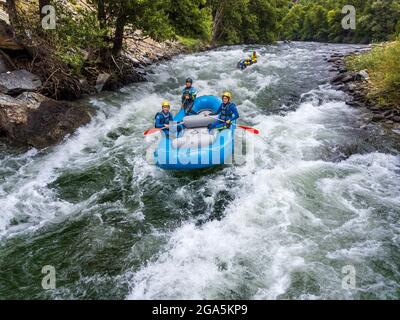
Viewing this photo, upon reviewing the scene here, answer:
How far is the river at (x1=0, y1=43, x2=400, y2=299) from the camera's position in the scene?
13.1ft

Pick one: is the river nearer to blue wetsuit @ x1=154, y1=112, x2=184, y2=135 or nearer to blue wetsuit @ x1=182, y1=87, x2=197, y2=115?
blue wetsuit @ x1=154, y1=112, x2=184, y2=135

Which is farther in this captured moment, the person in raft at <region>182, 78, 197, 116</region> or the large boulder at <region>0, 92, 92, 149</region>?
the person in raft at <region>182, 78, 197, 116</region>

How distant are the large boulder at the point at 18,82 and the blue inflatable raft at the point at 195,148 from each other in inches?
132

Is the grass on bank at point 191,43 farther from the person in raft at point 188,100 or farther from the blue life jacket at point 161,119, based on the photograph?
the blue life jacket at point 161,119

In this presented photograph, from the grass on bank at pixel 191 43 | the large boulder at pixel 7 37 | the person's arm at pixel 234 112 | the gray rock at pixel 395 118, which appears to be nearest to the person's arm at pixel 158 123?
the person's arm at pixel 234 112

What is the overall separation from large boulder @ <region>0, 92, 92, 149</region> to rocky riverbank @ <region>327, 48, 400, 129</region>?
24.4 ft

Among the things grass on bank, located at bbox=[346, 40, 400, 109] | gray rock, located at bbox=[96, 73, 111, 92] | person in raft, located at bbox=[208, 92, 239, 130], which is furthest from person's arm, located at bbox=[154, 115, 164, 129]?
grass on bank, located at bbox=[346, 40, 400, 109]

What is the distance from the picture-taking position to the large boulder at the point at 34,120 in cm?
694

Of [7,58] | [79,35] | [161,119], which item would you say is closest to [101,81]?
[79,35]

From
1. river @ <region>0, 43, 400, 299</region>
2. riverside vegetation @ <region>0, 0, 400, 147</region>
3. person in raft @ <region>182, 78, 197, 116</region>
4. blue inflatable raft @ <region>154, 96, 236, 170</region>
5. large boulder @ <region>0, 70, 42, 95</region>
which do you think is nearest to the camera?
river @ <region>0, 43, 400, 299</region>
